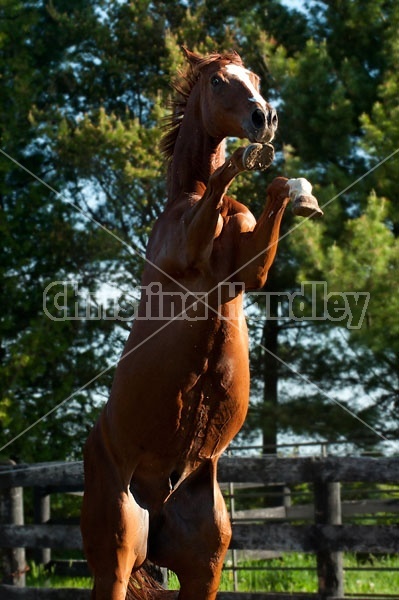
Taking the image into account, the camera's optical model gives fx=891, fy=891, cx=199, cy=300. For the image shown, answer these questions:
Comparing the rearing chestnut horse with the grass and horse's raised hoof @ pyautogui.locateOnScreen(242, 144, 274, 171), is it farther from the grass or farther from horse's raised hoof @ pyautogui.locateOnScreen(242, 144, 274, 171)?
the grass

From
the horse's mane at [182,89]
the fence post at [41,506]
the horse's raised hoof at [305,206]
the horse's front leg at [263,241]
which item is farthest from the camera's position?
the fence post at [41,506]

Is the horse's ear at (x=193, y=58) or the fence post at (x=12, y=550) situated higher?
the horse's ear at (x=193, y=58)

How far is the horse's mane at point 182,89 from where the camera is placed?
3.89m

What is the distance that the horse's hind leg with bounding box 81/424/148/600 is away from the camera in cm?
373

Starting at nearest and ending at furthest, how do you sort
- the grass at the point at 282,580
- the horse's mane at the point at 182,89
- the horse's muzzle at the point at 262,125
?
the horse's muzzle at the point at 262,125, the horse's mane at the point at 182,89, the grass at the point at 282,580

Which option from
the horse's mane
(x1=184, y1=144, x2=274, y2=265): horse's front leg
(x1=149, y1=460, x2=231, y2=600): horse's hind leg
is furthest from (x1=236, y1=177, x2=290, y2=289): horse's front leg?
(x1=149, y1=460, x2=231, y2=600): horse's hind leg

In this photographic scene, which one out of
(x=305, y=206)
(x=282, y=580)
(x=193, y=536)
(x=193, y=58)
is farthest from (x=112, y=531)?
(x=282, y=580)

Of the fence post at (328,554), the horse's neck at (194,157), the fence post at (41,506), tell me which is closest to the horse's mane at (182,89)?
the horse's neck at (194,157)

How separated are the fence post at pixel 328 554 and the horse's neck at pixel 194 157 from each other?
8.62ft

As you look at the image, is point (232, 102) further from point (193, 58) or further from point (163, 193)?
point (163, 193)

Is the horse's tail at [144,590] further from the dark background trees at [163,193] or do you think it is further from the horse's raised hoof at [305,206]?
the dark background trees at [163,193]

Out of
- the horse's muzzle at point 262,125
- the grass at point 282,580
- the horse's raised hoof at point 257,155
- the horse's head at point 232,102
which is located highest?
the horse's head at point 232,102

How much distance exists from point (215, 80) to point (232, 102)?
167 mm

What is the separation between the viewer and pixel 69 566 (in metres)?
7.84
